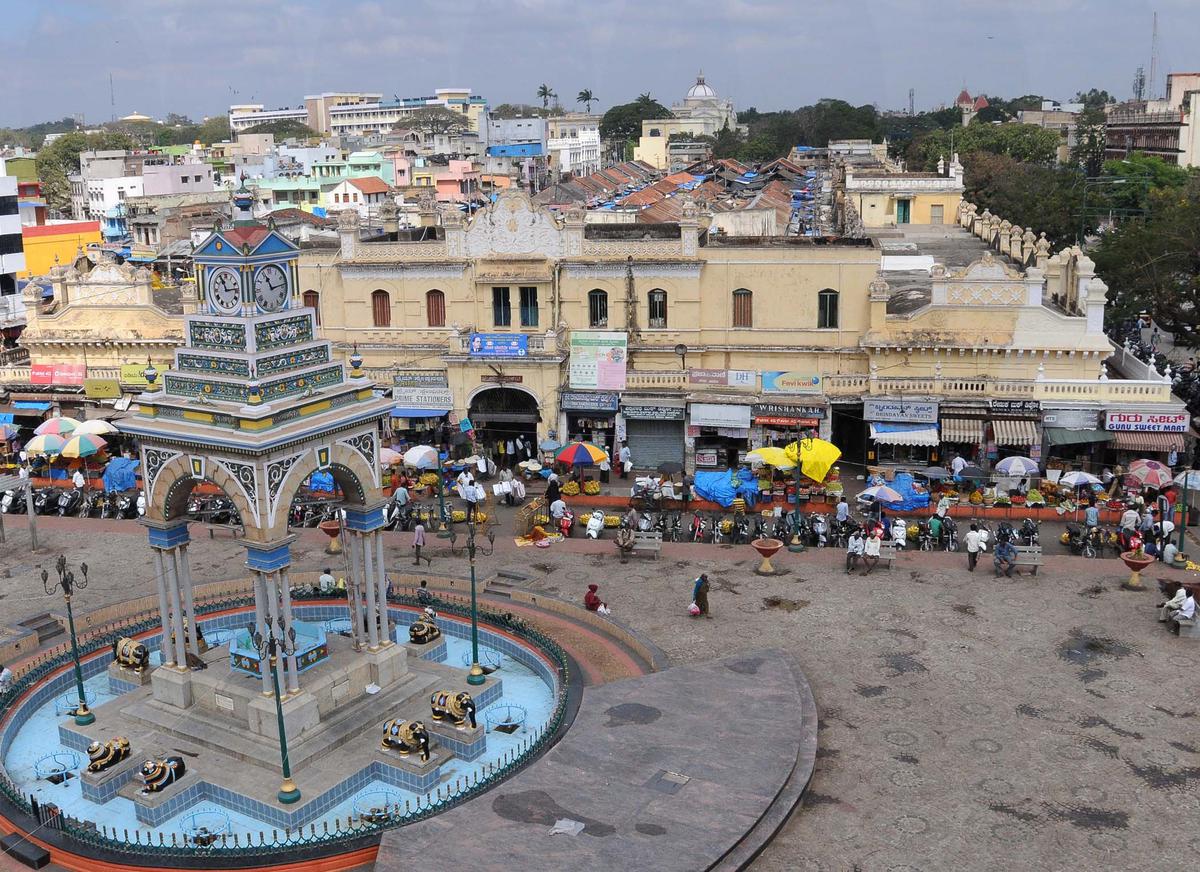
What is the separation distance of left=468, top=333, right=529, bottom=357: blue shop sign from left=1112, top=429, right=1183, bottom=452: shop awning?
1766 centimetres

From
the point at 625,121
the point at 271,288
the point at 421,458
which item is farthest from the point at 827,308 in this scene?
the point at 625,121

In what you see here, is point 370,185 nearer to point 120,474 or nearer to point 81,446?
point 81,446

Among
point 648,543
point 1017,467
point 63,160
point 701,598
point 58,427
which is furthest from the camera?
point 63,160

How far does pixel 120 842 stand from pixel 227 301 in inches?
333

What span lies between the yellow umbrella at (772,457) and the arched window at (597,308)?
26.5ft

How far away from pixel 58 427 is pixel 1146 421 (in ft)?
106

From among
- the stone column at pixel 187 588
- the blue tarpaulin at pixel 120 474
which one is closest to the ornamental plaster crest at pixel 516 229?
the blue tarpaulin at pixel 120 474

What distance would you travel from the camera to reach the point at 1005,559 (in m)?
26.0

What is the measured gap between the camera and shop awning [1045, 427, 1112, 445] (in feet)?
108

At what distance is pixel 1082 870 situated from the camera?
14859 millimetres

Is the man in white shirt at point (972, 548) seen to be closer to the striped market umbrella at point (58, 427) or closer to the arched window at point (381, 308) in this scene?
the arched window at point (381, 308)

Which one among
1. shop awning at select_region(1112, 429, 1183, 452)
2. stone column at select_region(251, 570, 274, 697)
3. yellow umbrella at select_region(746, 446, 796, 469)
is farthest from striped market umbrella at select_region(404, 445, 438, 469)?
shop awning at select_region(1112, 429, 1183, 452)

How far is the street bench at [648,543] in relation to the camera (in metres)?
28.1

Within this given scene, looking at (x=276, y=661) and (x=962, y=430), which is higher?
(x=962, y=430)
